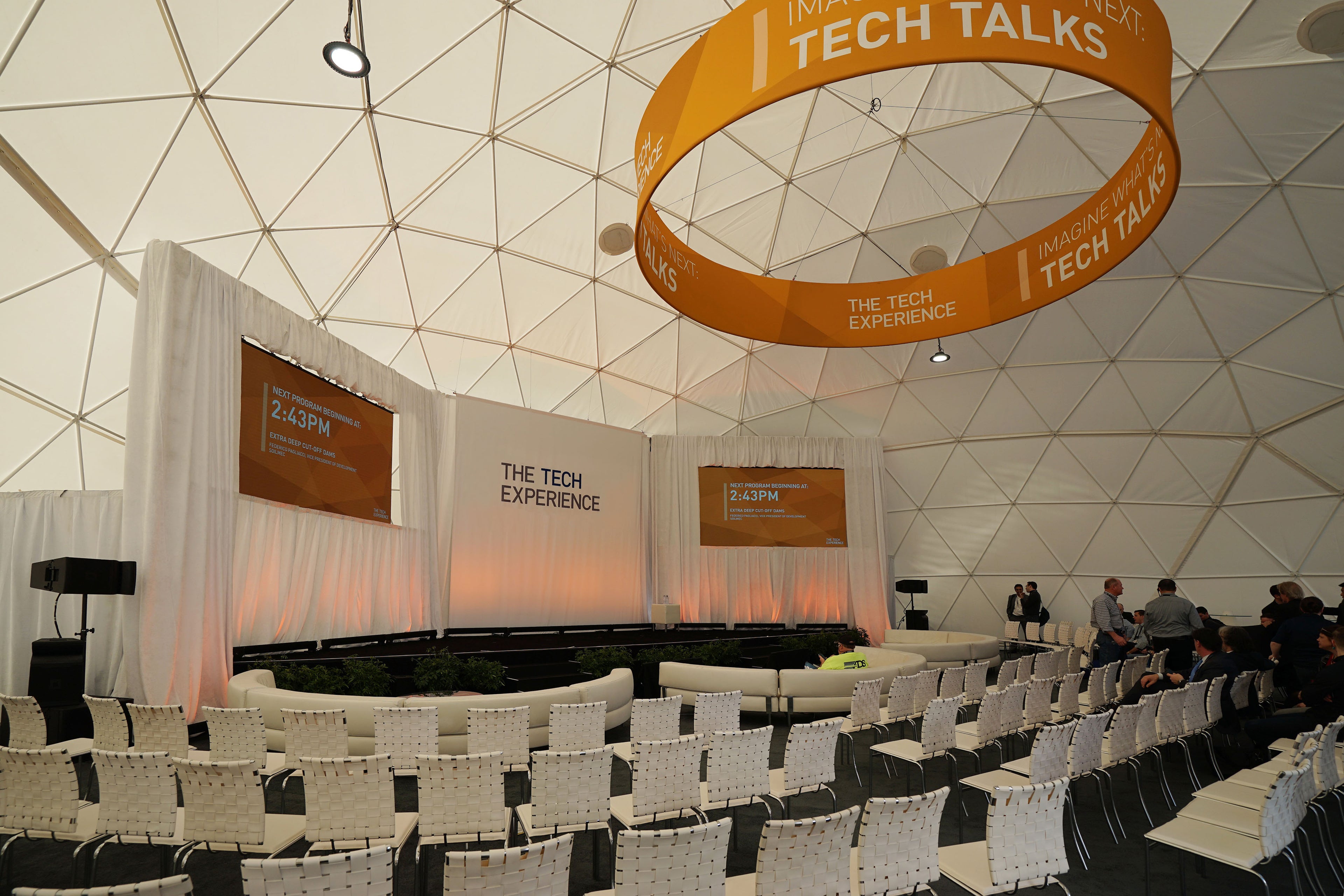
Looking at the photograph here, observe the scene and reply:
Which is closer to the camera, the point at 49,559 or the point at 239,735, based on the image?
the point at 239,735

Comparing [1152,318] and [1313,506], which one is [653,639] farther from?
[1313,506]

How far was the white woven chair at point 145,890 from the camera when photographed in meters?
2.17

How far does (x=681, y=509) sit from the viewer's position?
61.8 feet

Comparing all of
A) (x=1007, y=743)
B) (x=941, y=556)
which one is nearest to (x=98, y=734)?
(x=1007, y=743)

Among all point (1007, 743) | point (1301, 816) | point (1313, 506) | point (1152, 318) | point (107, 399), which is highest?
point (1152, 318)

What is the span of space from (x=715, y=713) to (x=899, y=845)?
351cm

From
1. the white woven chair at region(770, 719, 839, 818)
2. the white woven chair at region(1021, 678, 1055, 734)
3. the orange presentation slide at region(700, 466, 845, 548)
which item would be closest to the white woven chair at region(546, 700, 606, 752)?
the white woven chair at region(770, 719, 839, 818)

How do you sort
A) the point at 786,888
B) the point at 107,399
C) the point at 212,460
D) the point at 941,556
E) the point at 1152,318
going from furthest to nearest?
1. the point at 941,556
2. the point at 1152,318
3. the point at 107,399
4. the point at 212,460
5. the point at 786,888

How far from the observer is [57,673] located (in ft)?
26.3

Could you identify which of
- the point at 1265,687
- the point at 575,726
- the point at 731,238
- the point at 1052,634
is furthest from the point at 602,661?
the point at 1052,634

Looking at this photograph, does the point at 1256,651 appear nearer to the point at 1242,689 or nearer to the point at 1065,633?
the point at 1242,689

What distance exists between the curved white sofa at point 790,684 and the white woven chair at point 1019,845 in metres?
5.35

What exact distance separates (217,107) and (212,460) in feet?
16.0

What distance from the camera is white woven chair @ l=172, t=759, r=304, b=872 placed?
3822 mm
